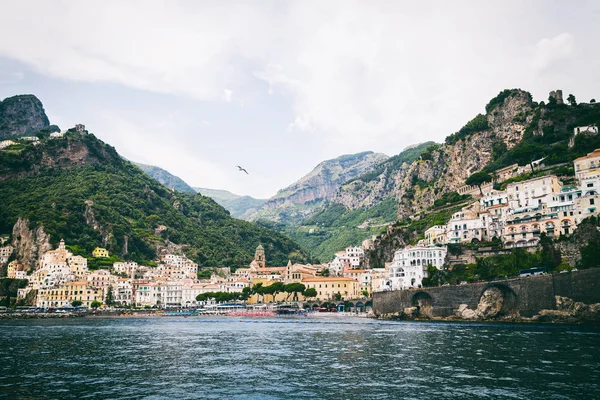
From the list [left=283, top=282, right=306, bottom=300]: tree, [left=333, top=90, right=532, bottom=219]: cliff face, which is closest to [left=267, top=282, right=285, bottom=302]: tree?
[left=283, top=282, right=306, bottom=300]: tree

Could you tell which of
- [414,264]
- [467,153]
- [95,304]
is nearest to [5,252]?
[95,304]

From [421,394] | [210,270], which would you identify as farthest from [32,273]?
[421,394]

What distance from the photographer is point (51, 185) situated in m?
189

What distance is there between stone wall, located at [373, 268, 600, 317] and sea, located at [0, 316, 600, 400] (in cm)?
716

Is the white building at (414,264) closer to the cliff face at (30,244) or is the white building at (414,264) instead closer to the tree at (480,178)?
the tree at (480,178)

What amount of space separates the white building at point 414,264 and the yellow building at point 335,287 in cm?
3228

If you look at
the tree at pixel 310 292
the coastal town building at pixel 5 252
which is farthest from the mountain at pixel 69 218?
the tree at pixel 310 292

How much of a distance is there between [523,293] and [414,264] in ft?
118

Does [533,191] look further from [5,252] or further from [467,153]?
[5,252]

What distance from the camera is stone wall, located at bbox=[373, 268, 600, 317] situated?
2267 inches

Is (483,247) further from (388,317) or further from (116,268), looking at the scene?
(116,268)

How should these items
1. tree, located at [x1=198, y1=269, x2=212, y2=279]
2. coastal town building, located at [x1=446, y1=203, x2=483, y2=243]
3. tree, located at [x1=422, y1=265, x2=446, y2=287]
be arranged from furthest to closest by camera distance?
tree, located at [x1=198, y1=269, x2=212, y2=279]
coastal town building, located at [x1=446, y1=203, x2=483, y2=243]
tree, located at [x1=422, y1=265, x2=446, y2=287]

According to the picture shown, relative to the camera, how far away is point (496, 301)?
7194cm

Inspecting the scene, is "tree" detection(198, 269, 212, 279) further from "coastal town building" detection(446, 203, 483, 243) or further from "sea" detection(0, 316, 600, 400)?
"sea" detection(0, 316, 600, 400)
